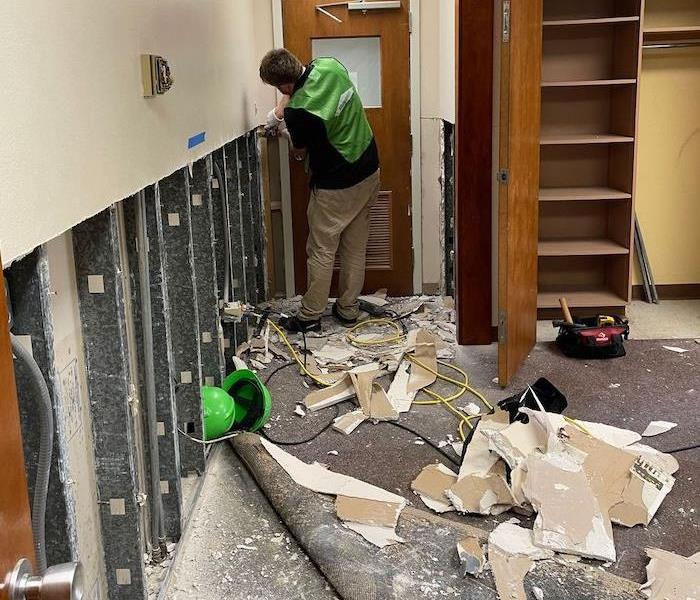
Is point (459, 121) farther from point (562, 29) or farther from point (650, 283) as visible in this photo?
point (650, 283)

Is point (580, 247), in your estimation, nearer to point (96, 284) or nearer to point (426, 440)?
point (426, 440)

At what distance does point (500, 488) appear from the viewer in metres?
2.53

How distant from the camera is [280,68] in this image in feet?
13.6

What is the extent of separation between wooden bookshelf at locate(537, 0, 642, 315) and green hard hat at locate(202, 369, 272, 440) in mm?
1926

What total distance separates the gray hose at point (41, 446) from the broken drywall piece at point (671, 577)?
1498 millimetres

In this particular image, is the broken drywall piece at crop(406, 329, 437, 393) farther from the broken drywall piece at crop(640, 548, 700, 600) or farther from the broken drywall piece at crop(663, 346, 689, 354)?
the broken drywall piece at crop(640, 548, 700, 600)

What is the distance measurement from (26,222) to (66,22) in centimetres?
42

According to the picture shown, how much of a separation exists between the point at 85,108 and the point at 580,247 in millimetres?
3382

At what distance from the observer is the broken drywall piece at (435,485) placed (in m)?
2.55

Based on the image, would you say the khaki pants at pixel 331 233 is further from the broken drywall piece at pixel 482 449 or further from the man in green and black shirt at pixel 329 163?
the broken drywall piece at pixel 482 449

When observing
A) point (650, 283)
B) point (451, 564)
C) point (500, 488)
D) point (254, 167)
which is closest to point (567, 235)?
point (650, 283)

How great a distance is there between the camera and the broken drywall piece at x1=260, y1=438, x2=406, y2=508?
8.40 feet

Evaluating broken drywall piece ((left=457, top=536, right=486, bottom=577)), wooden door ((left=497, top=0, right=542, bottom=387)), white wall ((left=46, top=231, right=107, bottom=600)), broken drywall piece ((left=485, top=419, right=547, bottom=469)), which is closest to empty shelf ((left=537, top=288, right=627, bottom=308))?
wooden door ((left=497, top=0, right=542, bottom=387))

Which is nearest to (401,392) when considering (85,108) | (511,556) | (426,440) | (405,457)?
(426,440)
